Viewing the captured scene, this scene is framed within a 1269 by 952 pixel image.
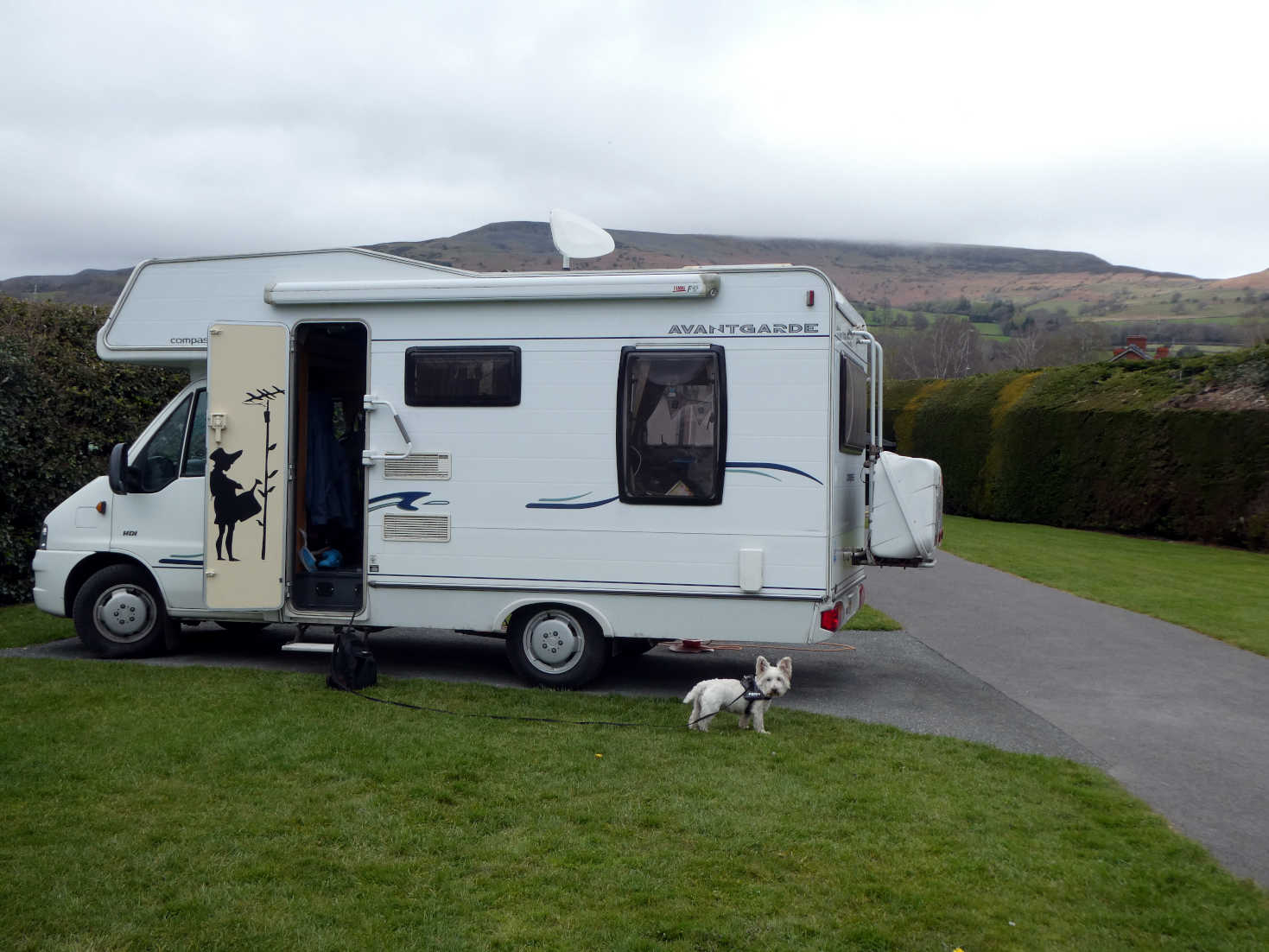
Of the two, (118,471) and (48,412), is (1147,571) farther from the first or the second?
(48,412)

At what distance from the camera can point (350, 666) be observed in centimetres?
739

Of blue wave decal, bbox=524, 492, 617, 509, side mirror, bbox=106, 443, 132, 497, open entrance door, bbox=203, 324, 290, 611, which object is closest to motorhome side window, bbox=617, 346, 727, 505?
blue wave decal, bbox=524, 492, 617, 509

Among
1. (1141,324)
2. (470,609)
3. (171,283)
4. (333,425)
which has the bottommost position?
(470,609)

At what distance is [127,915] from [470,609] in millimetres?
3846

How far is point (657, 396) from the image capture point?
732 centimetres

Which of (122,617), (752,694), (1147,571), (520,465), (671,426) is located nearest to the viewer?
(752,694)

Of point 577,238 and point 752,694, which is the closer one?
point 752,694

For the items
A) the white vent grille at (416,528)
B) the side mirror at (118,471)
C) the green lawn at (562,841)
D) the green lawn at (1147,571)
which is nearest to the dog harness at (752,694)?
the green lawn at (562,841)

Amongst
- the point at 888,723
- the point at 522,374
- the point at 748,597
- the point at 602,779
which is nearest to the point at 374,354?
the point at 522,374

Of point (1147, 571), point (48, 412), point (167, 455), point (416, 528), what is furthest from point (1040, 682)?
point (48, 412)

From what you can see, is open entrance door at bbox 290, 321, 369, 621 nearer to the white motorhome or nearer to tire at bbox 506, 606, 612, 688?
the white motorhome

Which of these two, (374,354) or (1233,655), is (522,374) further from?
(1233,655)

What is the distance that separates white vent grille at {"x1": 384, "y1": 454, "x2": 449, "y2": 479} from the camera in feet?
25.0

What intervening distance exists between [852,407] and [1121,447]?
13.9 meters
